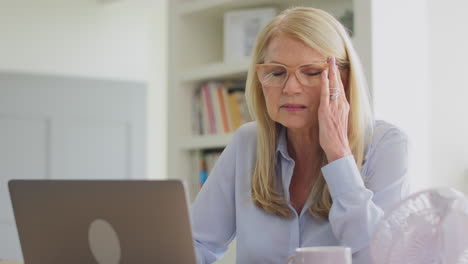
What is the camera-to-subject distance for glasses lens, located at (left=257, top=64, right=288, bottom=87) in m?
1.63

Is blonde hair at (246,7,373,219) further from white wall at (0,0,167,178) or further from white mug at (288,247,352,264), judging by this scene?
white wall at (0,0,167,178)

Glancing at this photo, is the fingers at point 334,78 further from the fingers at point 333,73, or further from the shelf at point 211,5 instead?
the shelf at point 211,5

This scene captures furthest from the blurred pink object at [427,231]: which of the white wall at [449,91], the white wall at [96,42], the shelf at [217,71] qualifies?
the white wall at [96,42]

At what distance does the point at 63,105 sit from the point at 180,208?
150 inches

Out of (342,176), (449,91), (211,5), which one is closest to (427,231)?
(342,176)

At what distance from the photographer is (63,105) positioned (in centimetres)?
477

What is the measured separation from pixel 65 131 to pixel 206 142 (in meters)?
1.70

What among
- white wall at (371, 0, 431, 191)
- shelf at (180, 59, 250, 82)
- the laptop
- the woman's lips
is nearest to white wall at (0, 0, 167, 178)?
shelf at (180, 59, 250, 82)

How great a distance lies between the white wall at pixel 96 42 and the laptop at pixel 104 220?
3453mm

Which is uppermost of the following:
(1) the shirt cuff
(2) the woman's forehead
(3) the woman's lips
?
(2) the woman's forehead

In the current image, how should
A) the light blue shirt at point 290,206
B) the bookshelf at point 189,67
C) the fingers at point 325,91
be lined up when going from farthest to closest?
the bookshelf at point 189,67 < the fingers at point 325,91 < the light blue shirt at point 290,206

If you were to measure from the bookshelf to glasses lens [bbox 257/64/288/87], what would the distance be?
170 cm

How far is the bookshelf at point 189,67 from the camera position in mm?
3420

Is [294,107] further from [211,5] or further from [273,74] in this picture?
[211,5]
